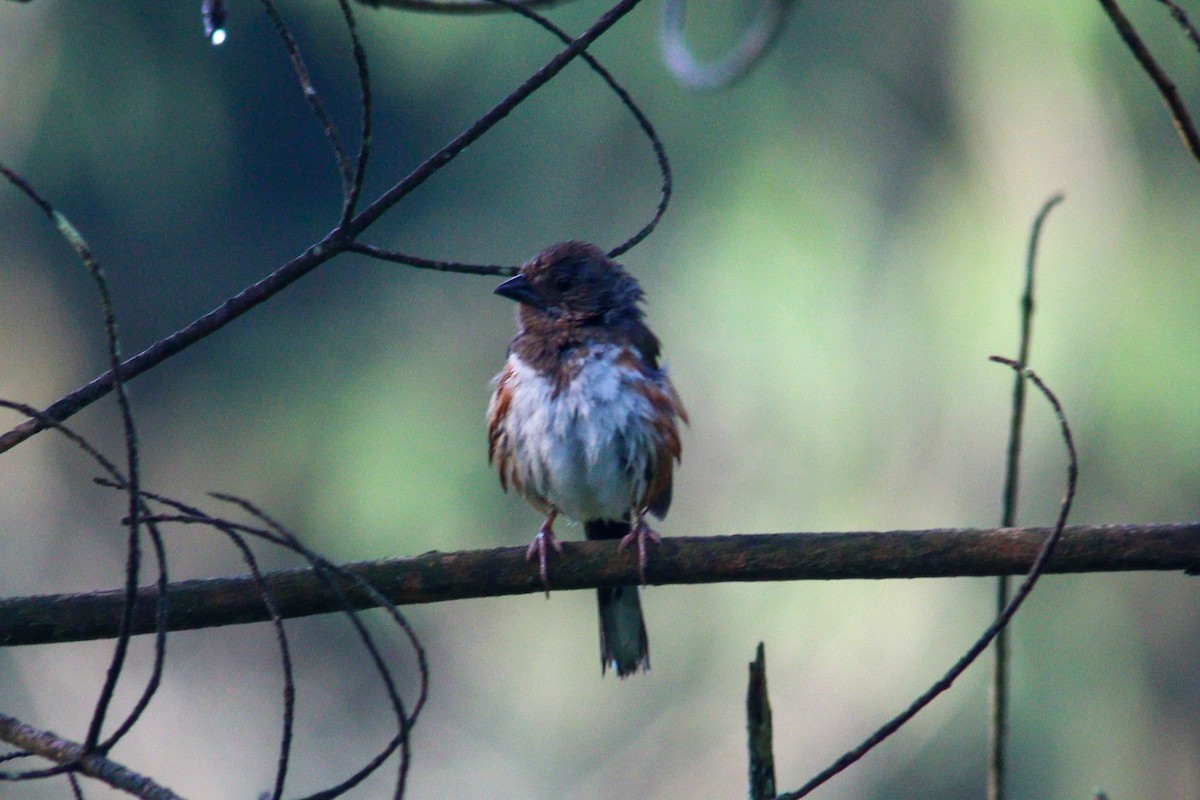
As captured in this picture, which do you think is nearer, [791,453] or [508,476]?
[508,476]

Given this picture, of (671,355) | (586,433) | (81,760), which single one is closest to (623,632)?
(586,433)

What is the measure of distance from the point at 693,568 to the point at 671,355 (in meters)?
7.38

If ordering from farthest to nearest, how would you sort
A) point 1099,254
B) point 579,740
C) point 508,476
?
point 579,740 → point 1099,254 → point 508,476

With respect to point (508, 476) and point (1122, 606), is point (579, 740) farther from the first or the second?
point (508, 476)

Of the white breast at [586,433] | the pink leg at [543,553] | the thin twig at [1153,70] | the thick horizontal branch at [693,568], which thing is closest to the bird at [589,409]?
the white breast at [586,433]

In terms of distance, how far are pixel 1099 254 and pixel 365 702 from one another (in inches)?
280

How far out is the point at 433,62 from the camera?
11.3 metres

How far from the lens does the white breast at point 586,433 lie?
11.2 feet

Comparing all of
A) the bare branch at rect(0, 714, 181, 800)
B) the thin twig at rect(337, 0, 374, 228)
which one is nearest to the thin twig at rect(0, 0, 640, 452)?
the thin twig at rect(337, 0, 374, 228)

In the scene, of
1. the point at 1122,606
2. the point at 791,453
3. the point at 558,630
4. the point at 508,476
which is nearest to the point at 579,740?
the point at 558,630

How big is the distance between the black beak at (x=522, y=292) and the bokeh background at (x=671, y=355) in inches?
199

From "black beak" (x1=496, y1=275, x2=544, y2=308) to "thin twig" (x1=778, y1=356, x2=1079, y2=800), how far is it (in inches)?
74.4

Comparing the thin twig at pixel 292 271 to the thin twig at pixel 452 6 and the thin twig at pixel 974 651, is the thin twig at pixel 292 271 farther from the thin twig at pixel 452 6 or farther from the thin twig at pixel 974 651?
the thin twig at pixel 974 651

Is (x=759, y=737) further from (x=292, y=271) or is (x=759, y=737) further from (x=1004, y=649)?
(x=292, y=271)
